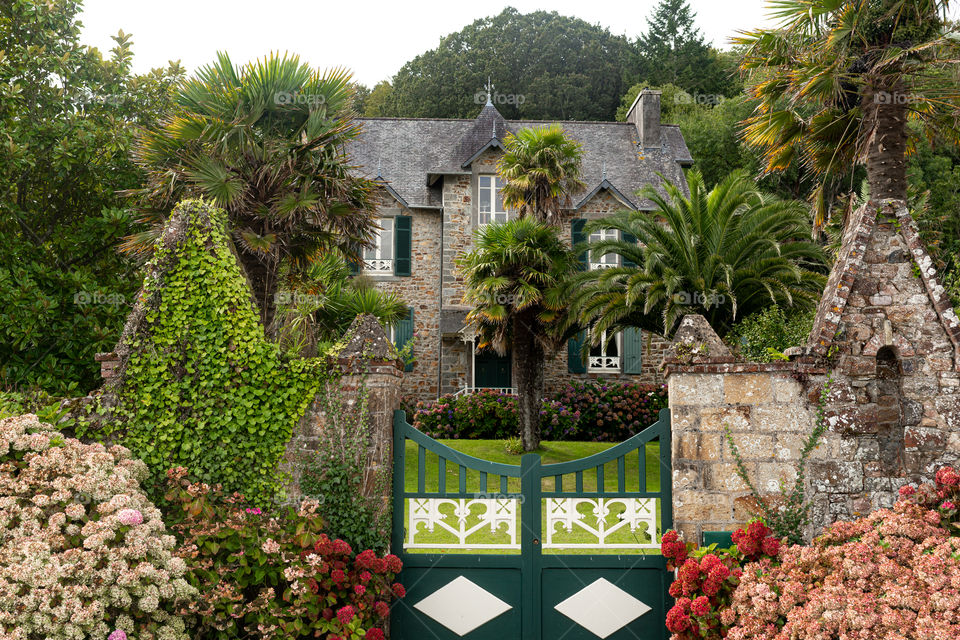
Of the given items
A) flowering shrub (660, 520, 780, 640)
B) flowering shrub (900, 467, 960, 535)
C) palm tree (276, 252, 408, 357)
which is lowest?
flowering shrub (660, 520, 780, 640)

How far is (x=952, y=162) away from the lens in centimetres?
2623

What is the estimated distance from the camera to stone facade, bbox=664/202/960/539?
18.9ft

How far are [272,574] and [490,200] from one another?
15842mm

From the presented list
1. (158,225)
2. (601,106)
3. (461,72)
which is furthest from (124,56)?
(601,106)

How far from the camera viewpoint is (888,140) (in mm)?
7246

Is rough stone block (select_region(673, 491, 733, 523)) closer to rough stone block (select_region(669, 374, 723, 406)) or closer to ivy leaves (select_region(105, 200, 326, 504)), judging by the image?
rough stone block (select_region(669, 374, 723, 406))

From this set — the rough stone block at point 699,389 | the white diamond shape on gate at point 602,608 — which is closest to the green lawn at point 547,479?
the white diamond shape on gate at point 602,608

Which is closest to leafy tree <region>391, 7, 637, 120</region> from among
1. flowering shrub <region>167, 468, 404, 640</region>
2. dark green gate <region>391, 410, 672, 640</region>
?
dark green gate <region>391, 410, 672, 640</region>

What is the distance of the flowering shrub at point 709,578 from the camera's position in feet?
17.0

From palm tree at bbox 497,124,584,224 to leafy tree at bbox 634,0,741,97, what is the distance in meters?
20.6

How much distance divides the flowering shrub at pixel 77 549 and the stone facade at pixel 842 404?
395 centimetres

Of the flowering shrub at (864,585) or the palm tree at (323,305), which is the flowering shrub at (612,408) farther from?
the flowering shrub at (864,585)

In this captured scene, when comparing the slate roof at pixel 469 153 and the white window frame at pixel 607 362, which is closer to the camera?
the white window frame at pixel 607 362

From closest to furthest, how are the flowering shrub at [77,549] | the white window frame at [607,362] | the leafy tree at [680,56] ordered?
the flowering shrub at [77,549] → the white window frame at [607,362] → the leafy tree at [680,56]
